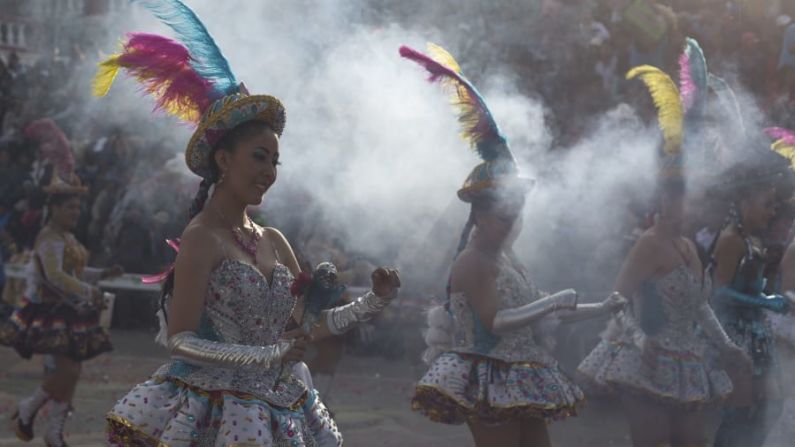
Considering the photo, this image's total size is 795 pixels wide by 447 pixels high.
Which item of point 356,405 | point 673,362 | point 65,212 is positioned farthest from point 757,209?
point 65,212

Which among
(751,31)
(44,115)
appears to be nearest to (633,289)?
(751,31)

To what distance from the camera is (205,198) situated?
14.3ft

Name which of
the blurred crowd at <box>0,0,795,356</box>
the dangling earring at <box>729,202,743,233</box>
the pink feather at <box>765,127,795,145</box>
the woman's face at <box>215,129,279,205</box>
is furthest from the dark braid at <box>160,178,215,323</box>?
the blurred crowd at <box>0,0,795,356</box>

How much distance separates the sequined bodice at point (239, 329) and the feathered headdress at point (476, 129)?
6.25 feet

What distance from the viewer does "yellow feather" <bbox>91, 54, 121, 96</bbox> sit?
442 cm

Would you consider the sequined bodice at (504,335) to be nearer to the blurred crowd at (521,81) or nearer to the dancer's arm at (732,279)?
the dancer's arm at (732,279)

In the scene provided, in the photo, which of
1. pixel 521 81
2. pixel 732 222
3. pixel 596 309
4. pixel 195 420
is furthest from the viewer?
pixel 521 81

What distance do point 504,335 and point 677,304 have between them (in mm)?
1233

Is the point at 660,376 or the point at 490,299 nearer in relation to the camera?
the point at 490,299

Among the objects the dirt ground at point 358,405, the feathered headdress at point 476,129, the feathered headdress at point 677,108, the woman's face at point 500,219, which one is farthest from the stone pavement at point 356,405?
the feathered headdress at point 476,129

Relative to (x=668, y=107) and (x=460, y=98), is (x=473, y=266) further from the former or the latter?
(x=668, y=107)

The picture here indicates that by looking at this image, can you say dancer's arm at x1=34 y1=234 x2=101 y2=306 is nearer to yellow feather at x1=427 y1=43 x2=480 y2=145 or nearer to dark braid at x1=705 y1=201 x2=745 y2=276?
yellow feather at x1=427 y1=43 x2=480 y2=145

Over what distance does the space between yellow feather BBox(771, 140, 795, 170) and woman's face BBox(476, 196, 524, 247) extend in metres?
2.39

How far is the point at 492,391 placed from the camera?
18.4 ft
